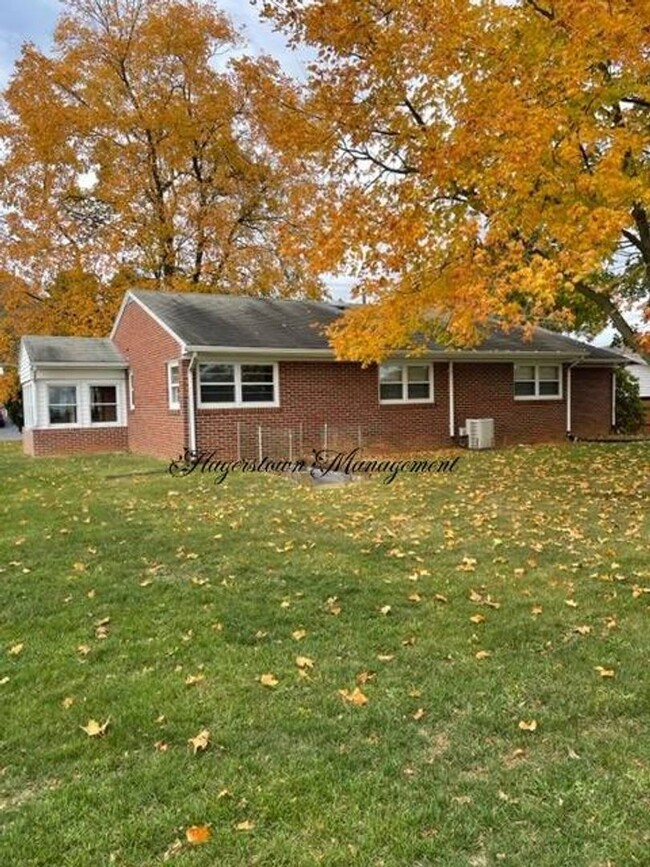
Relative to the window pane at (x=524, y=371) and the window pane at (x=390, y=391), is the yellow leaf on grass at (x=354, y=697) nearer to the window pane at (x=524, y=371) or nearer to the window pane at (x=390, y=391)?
the window pane at (x=390, y=391)

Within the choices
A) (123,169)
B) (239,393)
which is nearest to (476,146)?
(239,393)

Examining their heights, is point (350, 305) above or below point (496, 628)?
above

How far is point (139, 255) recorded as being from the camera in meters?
26.4

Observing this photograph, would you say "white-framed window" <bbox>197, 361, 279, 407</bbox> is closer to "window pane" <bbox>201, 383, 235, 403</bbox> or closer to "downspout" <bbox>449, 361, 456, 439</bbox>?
"window pane" <bbox>201, 383, 235, 403</bbox>

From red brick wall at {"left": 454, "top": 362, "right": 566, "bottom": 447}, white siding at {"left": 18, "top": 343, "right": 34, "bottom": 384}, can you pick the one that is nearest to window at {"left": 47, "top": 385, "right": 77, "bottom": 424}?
white siding at {"left": 18, "top": 343, "right": 34, "bottom": 384}

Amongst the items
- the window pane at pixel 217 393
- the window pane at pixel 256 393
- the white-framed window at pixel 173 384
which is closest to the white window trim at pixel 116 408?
the white-framed window at pixel 173 384

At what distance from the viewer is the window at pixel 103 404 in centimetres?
2022

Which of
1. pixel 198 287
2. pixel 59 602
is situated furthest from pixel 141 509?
pixel 198 287

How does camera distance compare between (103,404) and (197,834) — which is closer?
(197,834)

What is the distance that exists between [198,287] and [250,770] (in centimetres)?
2479

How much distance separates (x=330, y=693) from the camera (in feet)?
13.0

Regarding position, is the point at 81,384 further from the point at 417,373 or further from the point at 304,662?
the point at 304,662

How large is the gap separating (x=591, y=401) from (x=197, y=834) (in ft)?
69.1

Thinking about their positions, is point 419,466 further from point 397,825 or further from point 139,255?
point 139,255
